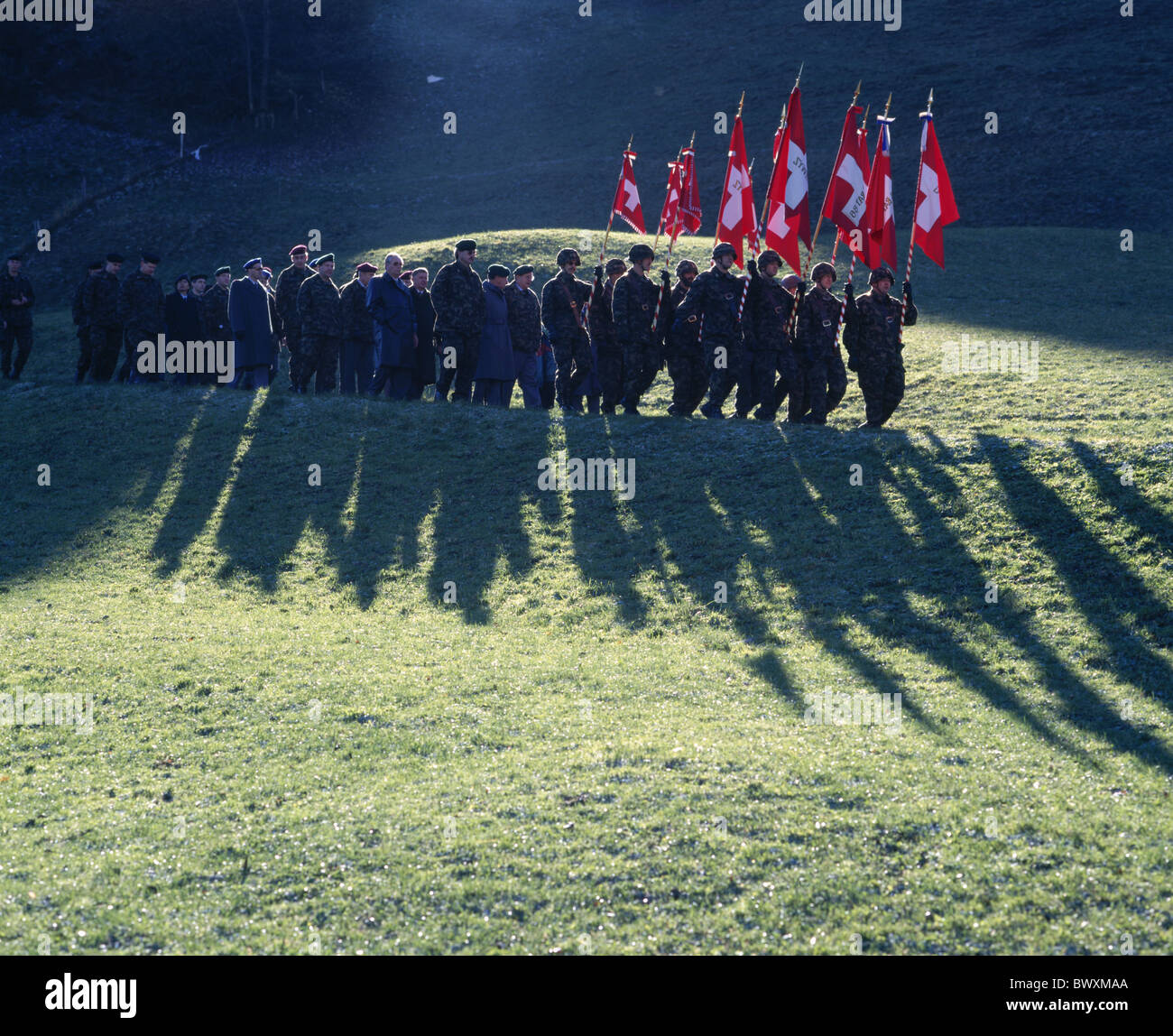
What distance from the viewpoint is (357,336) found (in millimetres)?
18062

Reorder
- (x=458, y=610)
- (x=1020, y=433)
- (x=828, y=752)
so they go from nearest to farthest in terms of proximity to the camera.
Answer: (x=828, y=752) → (x=458, y=610) → (x=1020, y=433)

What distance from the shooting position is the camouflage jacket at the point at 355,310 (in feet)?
58.3

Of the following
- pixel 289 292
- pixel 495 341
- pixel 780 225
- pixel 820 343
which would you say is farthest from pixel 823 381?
pixel 289 292

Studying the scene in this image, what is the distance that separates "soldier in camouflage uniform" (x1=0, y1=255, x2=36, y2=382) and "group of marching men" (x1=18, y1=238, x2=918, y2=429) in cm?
Result: 4

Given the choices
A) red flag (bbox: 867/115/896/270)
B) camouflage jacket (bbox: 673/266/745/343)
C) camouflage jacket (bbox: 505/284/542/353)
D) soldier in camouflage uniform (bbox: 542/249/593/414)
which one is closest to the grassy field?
camouflage jacket (bbox: 673/266/745/343)

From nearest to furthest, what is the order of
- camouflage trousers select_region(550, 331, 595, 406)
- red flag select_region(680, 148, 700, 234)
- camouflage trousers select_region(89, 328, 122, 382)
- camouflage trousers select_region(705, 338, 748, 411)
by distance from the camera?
camouflage trousers select_region(705, 338, 748, 411)
camouflage trousers select_region(550, 331, 595, 406)
camouflage trousers select_region(89, 328, 122, 382)
red flag select_region(680, 148, 700, 234)

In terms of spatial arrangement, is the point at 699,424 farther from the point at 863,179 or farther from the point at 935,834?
the point at 935,834

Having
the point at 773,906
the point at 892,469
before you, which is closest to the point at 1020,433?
the point at 892,469

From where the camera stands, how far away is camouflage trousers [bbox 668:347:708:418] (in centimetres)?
1559

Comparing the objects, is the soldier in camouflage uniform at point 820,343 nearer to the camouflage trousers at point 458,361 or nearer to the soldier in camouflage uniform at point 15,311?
the camouflage trousers at point 458,361

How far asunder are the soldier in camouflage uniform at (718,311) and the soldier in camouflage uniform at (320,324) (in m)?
5.31

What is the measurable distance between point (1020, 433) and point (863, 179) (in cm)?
388

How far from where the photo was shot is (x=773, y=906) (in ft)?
→ 18.7

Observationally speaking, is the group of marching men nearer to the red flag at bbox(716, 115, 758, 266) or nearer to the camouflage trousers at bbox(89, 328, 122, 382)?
the camouflage trousers at bbox(89, 328, 122, 382)
